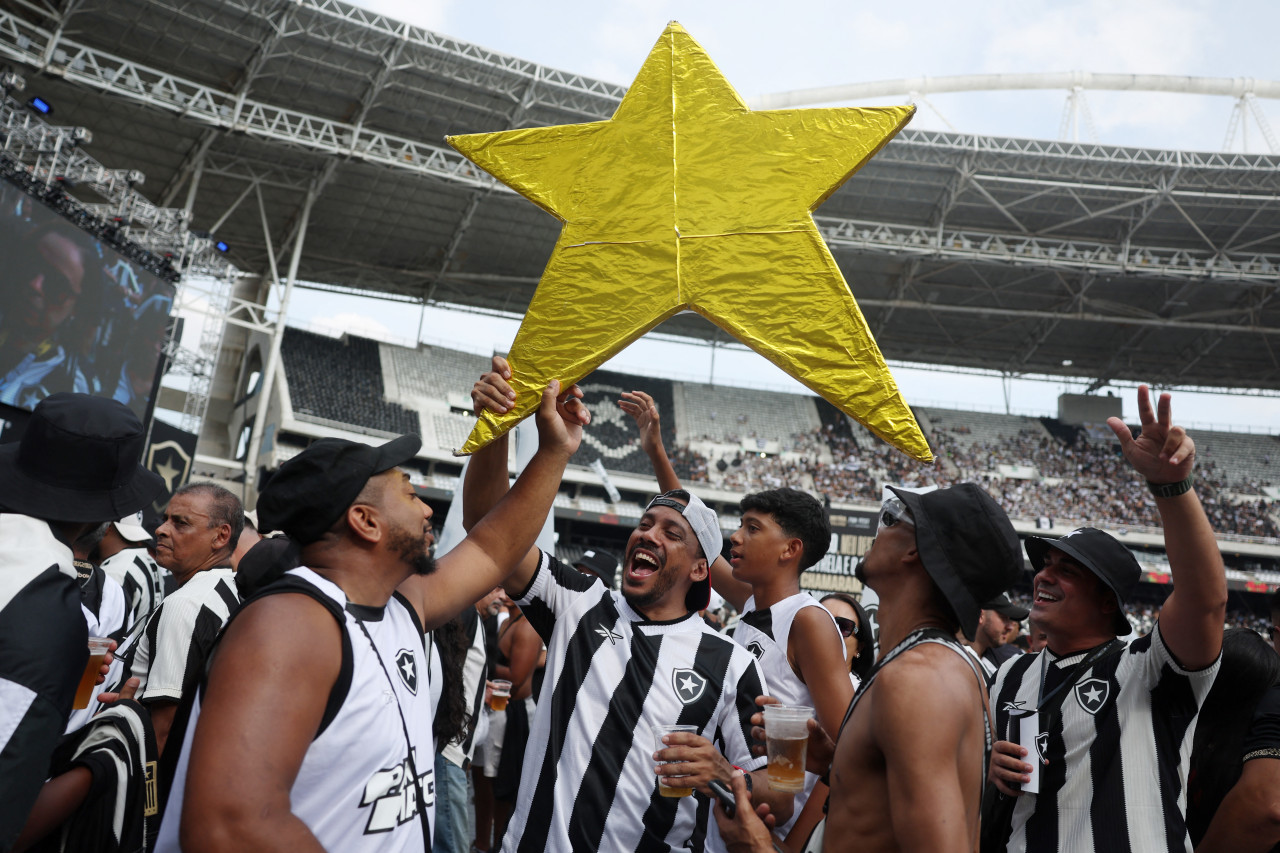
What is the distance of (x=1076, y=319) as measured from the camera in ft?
82.2

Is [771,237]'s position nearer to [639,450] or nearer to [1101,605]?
[1101,605]

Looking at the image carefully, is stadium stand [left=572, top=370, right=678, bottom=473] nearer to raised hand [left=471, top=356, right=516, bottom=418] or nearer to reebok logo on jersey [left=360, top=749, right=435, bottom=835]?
raised hand [left=471, top=356, right=516, bottom=418]

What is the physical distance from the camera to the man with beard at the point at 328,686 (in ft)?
4.19

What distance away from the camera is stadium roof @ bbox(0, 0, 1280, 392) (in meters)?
18.0

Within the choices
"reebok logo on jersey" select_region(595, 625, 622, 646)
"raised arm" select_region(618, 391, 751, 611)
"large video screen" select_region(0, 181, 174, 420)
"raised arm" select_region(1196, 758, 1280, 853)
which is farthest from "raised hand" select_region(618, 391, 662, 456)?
"large video screen" select_region(0, 181, 174, 420)

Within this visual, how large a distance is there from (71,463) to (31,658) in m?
0.45

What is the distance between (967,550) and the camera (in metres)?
1.82

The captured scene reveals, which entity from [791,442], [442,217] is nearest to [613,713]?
[442,217]

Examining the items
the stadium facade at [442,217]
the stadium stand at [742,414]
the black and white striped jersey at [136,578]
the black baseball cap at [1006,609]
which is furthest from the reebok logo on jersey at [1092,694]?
the stadium stand at [742,414]

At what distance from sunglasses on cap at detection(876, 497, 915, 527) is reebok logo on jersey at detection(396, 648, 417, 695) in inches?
40.1

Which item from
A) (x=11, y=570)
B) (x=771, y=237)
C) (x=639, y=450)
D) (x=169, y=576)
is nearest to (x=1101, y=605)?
(x=771, y=237)

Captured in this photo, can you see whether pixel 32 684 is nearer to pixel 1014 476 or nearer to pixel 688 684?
pixel 688 684

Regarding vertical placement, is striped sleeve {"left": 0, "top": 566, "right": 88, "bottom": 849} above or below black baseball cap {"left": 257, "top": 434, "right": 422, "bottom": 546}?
below

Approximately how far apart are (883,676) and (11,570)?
1.64 metres
